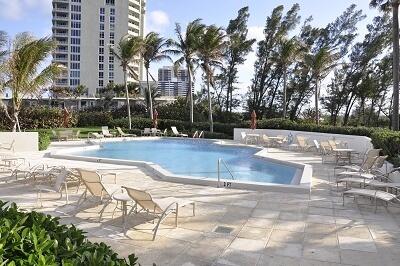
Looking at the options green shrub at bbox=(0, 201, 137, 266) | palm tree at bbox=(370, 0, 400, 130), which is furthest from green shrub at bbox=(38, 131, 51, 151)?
palm tree at bbox=(370, 0, 400, 130)

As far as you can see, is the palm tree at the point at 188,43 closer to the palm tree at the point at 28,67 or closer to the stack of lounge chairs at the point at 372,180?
the palm tree at the point at 28,67

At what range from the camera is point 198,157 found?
17750 millimetres

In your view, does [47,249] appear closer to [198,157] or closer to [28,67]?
[198,157]

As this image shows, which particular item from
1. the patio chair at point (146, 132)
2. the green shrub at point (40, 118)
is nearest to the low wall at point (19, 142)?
the patio chair at point (146, 132)

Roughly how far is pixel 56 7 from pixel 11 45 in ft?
276

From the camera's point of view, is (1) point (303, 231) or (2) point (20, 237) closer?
(2) point (20, 237)

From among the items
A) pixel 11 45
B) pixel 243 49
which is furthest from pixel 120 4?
pixel 11 45

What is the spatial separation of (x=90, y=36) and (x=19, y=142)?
84314 millimetres

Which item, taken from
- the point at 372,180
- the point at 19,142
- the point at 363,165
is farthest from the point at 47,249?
the point at 19,142

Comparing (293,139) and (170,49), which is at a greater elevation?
(170,49)

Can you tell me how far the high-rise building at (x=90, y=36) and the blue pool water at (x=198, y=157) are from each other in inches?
2900

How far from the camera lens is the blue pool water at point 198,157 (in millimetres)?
12820

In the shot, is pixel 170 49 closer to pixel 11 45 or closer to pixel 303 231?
pixel 11 45

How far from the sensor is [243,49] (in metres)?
37.6
